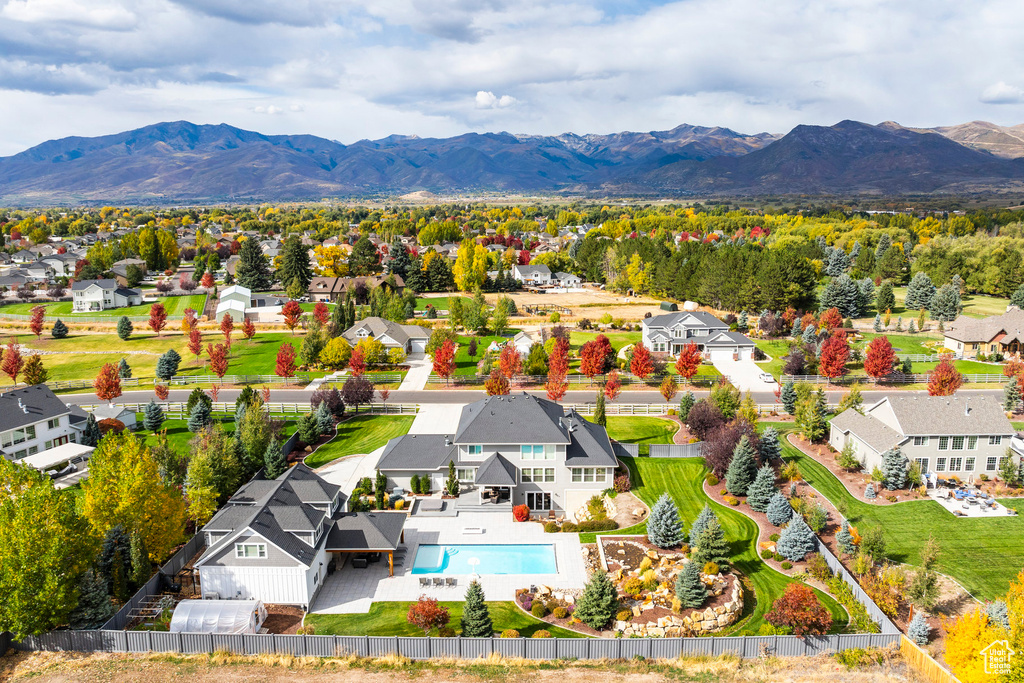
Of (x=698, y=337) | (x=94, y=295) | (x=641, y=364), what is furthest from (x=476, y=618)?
(x=94, y=295)

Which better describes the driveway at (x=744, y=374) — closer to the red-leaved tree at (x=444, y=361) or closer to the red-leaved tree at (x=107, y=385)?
the red-leaved tree at (x=444, y=361)

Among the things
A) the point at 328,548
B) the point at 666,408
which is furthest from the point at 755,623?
the point at 666,408

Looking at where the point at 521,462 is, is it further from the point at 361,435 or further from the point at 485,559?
the point at 361,435

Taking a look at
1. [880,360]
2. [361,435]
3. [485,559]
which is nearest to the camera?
[485,559]

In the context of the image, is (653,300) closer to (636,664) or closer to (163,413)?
(163,413)

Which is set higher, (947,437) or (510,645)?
(947,437)

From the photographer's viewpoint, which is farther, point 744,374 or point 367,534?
point 744,374

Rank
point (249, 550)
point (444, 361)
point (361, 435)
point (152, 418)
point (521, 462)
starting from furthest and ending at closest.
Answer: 1. point (444, 361)
2. point (152, 418)
3. point (361, 435)
4. point (521, 462)
5. point (249, 550)
